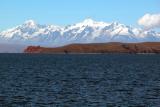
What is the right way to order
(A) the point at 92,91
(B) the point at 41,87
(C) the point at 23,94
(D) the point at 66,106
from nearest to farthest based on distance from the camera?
1. (D) the point at 66,106
2. (C) the point at 23,94
3. (A) the point at 92,91
4. (B) the point at 41,87

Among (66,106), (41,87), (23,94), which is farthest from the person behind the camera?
(41,87)

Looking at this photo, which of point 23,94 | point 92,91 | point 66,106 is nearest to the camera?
point 66,106

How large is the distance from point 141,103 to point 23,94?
48.9ft

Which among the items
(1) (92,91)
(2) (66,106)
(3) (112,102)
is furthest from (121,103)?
(1) (92,91)

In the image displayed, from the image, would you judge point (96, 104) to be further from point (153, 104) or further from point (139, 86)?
point (139, 86)

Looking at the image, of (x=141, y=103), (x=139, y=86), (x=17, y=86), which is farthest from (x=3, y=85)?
(x=141, y=103)

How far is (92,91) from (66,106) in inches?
526

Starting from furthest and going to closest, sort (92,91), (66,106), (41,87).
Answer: (41,87), (92,91), (66,106)

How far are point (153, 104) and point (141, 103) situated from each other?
1327 mm

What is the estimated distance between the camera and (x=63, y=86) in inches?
2844

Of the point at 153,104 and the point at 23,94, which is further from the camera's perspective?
the point at 23,94

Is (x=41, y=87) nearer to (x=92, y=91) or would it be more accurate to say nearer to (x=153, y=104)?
(x=92, y=91)

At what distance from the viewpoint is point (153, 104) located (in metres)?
54.4

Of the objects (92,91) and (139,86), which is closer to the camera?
(92,91)
